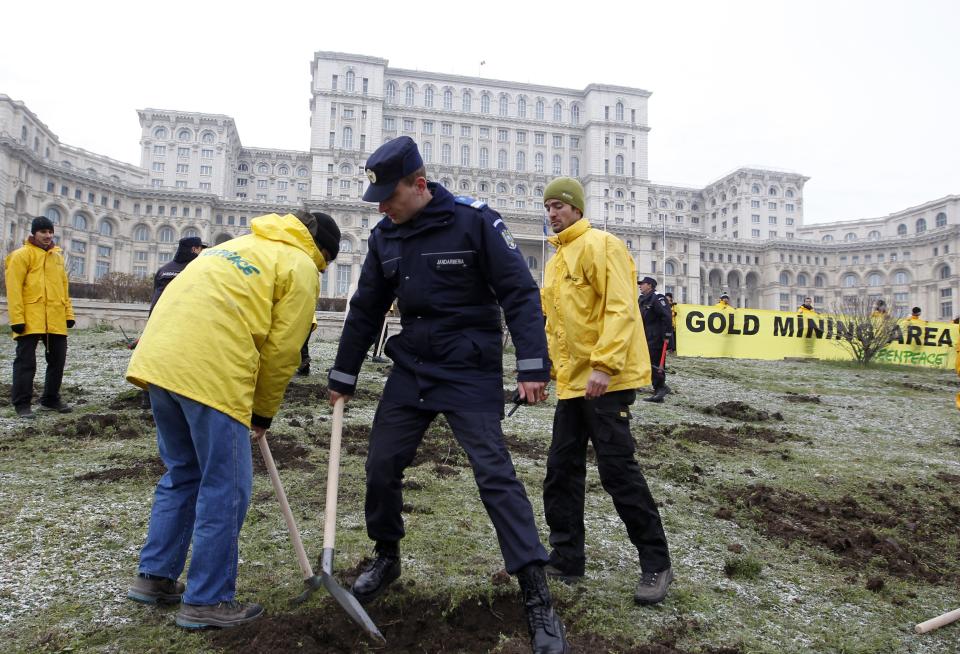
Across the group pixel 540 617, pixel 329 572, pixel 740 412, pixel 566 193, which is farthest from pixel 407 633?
pixel 740 412

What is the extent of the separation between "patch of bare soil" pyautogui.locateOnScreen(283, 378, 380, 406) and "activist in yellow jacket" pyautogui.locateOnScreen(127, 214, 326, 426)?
516 cm

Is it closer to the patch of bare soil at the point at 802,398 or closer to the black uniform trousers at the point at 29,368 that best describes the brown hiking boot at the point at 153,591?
the black uniform trousers at the point at 29,368

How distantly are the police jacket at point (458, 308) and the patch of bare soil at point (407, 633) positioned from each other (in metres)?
0.93

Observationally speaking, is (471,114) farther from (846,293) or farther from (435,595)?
(435,595)

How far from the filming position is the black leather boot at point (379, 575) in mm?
2846

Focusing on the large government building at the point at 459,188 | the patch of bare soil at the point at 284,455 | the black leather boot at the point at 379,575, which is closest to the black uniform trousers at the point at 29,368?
the patch of bare soil at the point at 284,455

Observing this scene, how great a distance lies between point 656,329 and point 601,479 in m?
7.23

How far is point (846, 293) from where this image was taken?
94.4 meters

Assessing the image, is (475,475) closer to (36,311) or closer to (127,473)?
(127,473)

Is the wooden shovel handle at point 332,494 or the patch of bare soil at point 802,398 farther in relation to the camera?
the patch of bare soil at point 802,398

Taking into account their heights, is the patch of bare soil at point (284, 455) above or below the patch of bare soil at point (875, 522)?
above

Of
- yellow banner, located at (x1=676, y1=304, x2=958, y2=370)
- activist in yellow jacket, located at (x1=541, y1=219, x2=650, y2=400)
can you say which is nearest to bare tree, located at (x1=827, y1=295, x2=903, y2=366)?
yellow banner, located at (x1=676, y1=304, x2=958, y2=370)

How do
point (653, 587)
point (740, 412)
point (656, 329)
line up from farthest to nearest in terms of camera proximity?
point (656, 329) < point (740, 412) < point (653, 587)

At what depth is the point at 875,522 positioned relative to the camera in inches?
172
